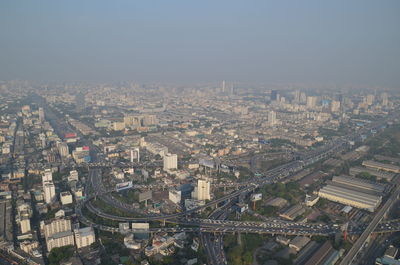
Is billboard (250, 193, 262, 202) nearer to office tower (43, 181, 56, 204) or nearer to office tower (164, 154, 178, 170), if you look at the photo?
office tower (164, 154, 178, 170)

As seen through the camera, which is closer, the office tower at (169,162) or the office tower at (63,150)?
the office tower at (169,162)

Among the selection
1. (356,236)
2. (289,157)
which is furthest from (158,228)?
(289,157)

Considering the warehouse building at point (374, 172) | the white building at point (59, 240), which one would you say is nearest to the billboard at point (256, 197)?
the warehouse building at point (374, 172)

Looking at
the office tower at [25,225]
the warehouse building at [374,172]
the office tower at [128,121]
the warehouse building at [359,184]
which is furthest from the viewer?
the office tower at [128,121]

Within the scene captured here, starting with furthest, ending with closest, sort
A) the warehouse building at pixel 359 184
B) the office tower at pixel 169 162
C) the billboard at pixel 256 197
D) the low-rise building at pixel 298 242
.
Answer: the office tower at pixel 169 162 < the warehouse building at pixel 359 184 < the billboard at pixel 256 197 < the low-rise building at pixel 298 242

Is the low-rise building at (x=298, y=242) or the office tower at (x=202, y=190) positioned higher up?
the office tower at (x=202, y=190)

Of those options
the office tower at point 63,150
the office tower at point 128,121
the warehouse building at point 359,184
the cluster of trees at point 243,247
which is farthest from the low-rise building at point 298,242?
the office tower at point 128,121

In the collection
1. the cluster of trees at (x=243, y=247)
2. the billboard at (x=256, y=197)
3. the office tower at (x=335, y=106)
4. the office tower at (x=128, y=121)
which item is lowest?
the cluster of trees at (x=243, y=247)

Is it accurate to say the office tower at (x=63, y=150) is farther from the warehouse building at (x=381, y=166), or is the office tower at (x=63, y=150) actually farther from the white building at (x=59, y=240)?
the warehouse building at (x=381, y=166)
